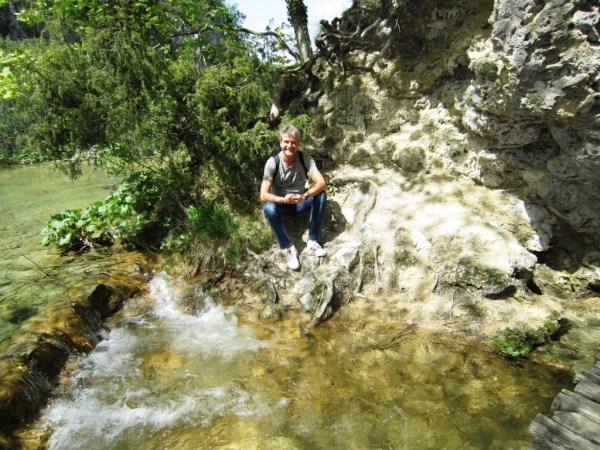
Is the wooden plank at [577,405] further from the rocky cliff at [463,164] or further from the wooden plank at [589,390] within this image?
the rocky cliff at [463,164]

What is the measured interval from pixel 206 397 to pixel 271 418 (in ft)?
2.36

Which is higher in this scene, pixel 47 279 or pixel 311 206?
pixel 311 206

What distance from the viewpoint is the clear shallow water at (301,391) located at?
285cm

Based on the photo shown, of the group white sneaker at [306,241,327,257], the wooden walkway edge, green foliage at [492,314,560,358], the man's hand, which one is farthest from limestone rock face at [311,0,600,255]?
the wooden walkway edge

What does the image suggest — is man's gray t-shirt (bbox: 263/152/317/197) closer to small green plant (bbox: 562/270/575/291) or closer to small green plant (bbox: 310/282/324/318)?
small green plant (bbox: 310/282/324/318)

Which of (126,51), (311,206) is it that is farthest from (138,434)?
(126,51)

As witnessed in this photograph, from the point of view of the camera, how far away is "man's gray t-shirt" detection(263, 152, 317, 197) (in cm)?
485

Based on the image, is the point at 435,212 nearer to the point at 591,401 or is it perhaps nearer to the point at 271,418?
the point at 591,401

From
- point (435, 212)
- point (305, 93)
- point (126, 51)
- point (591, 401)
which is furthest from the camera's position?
A: point (305, 93)

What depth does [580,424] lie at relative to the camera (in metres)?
2.14

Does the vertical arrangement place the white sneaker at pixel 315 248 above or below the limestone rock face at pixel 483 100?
below

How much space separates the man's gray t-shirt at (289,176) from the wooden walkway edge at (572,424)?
3632mm

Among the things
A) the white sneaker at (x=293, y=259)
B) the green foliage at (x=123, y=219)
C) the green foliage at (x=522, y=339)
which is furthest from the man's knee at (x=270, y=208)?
the green foliage at (x=522, y=339)

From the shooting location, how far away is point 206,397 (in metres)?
3.36
